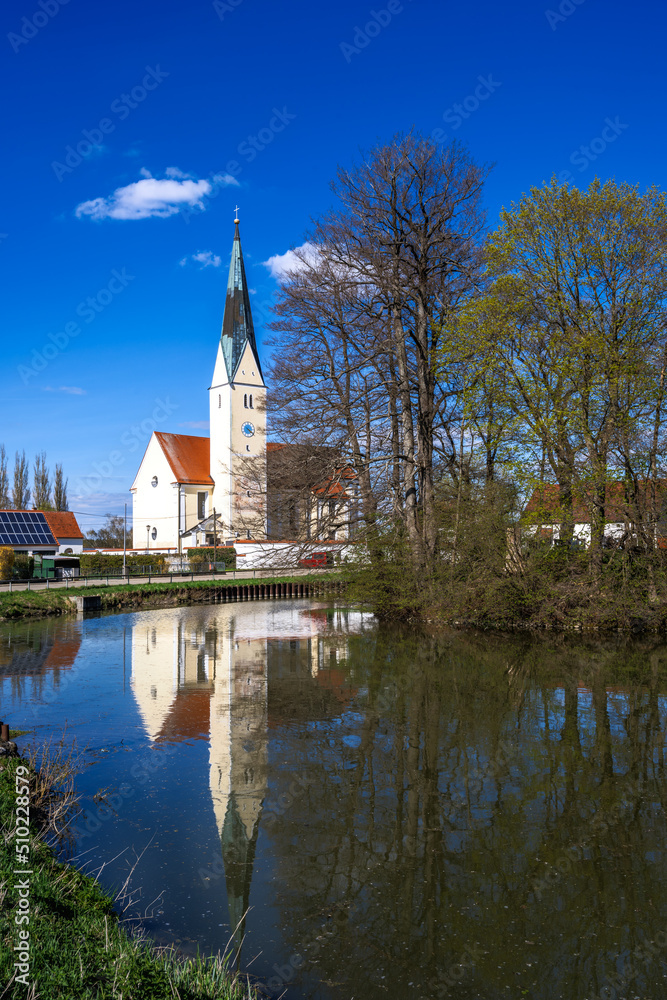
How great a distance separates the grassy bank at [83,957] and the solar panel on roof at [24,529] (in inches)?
1569

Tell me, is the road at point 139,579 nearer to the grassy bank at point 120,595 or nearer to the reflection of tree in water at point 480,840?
the grassy bank at point 120,595

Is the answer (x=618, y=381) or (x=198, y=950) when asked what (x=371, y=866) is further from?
(x=618, y=381)

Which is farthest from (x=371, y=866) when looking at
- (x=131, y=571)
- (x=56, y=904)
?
(x=131, y=571)

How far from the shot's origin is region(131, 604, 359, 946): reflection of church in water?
279 inches

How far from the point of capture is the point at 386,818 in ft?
23.0

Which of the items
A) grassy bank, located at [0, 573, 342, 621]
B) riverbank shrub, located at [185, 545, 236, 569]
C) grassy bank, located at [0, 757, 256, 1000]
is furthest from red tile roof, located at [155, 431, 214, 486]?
grassy bank, located at [0, 757, 256, 1000]

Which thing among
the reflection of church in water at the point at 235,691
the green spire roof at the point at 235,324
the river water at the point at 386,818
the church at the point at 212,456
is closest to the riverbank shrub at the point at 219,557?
the church at the point at 212,456

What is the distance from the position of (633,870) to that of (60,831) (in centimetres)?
484

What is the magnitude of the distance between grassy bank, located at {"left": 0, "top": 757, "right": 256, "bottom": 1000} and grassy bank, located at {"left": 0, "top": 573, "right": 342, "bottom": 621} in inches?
728

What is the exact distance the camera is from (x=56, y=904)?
474cm

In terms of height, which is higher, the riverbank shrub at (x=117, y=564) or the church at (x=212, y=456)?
the church at (x=212, y=456)

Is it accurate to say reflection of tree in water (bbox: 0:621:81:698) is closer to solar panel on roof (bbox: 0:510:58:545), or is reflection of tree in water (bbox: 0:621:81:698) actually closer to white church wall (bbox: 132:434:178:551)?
solar panel on roof (bbox: 0:510:58:545)

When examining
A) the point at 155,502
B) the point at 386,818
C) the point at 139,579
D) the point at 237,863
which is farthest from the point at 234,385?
the point at 237,863

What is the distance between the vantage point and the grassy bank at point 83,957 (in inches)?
143
